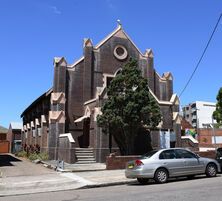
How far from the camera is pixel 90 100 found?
28.5 meters

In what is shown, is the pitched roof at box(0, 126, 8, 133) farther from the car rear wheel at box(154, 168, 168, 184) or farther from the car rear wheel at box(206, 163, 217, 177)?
the car rear wheel at box(154, 168, 168, 184)

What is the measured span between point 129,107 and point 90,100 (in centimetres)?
737

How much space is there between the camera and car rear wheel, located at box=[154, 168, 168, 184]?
14.4 meters

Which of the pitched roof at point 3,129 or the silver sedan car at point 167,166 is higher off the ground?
the pitched roof at point 3,129

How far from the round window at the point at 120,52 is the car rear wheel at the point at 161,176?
61.0ft

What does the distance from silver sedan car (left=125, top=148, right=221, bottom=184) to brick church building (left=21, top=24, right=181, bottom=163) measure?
9.91 m

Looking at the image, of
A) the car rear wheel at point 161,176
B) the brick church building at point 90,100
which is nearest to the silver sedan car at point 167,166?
the car rear wheel at point 161,176

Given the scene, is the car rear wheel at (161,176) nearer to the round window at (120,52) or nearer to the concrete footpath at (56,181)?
the concrete footpath at (56,181)

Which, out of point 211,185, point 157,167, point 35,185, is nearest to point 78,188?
point 35,185

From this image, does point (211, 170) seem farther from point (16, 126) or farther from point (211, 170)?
point (16, 126)

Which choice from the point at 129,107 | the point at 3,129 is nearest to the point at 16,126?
the point at 3,129

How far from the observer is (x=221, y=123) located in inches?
1178

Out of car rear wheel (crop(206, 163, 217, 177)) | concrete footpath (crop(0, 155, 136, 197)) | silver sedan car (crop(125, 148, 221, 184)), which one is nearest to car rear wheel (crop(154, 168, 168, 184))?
silver sedan car (crop(125, 148, 221, 184))

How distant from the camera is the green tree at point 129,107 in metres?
22.0
